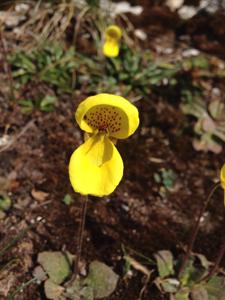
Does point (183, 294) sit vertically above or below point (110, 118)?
below

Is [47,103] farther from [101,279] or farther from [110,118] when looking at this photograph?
[110,118]

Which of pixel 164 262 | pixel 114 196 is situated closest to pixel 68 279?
pixel 164 262

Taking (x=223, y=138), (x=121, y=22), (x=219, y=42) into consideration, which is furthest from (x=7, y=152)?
(x=219, y=42)

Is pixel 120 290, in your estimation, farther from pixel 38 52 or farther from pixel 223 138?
pixel 38 52

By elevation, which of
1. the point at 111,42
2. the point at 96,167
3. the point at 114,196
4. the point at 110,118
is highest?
the point at 110,118

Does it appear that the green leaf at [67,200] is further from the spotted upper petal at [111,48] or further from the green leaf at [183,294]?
the spotted upper petal at [111,48]

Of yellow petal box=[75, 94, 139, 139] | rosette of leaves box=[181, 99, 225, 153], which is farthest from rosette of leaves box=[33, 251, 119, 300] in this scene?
rosette of leaves box=[181, 99, 225, 153]

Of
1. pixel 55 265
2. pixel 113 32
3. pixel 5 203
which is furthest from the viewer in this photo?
pixel 113 32
